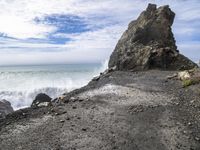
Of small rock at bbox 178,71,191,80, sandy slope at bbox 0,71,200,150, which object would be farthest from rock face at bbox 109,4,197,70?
sandy slope at bbox 0,71,200,150

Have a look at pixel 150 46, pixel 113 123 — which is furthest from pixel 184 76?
pixel 150 46

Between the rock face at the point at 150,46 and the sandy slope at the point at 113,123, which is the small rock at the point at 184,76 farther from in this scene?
the rock face at the point at 150,46

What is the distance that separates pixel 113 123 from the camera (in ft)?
30.2

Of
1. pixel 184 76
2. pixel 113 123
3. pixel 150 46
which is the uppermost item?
pixel 150 46


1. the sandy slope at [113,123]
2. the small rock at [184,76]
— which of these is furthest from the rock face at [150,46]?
the sandy slope at [113,123]

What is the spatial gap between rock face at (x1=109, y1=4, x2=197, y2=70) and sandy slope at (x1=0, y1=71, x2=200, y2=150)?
6.84 m

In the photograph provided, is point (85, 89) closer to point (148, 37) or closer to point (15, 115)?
point (15, 115)

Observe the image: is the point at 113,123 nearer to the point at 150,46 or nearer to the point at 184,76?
the point at 184,76

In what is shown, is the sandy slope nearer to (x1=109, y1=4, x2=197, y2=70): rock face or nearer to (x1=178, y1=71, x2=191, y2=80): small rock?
(x1=178, y1=71, x2=191, y2=80): small rock

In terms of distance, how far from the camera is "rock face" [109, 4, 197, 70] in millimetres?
19672

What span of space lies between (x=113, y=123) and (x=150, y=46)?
1272 centimetres

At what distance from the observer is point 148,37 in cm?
2270

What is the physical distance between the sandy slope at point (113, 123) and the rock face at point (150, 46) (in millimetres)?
6845

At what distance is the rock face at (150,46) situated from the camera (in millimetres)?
19672
